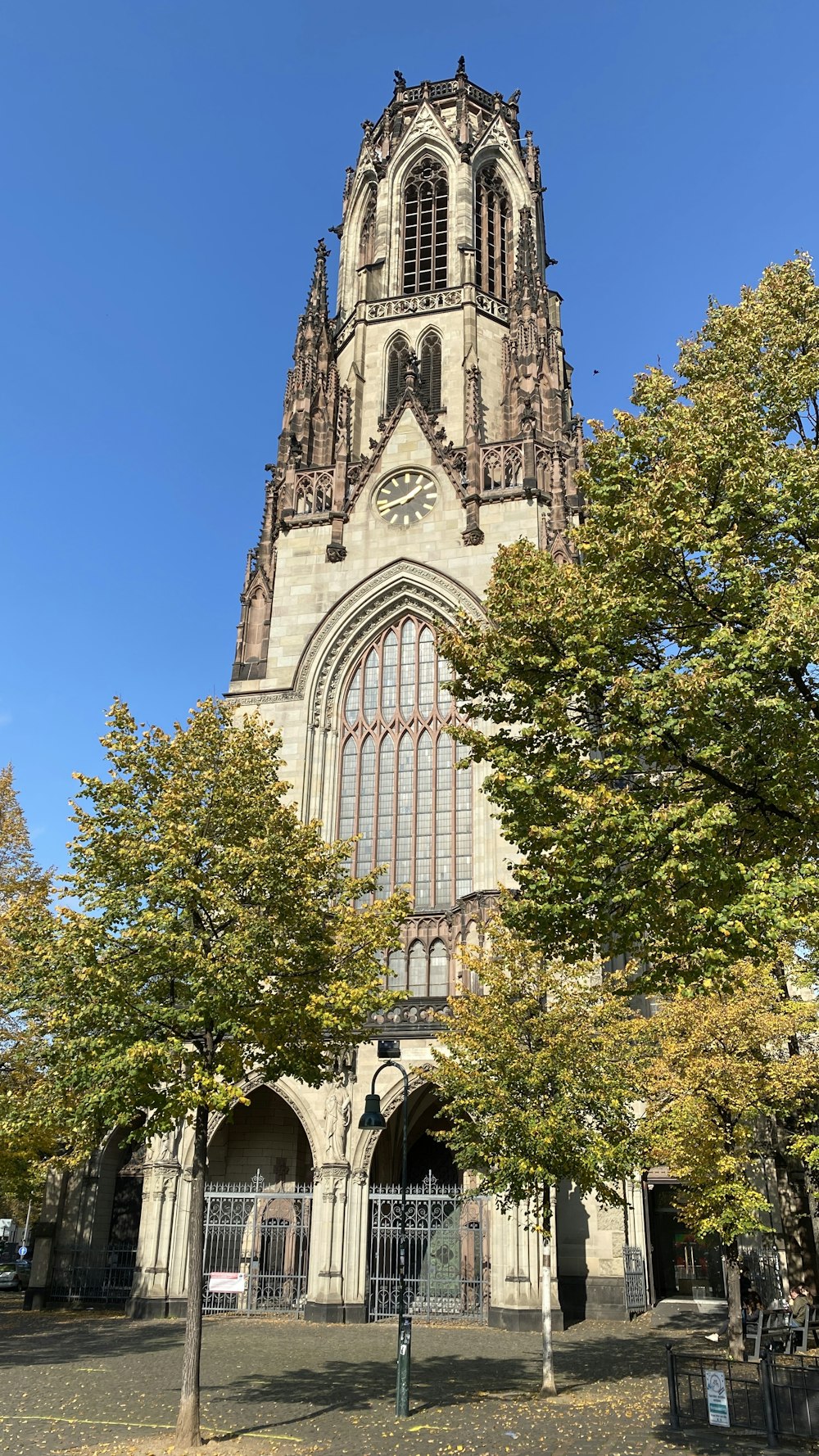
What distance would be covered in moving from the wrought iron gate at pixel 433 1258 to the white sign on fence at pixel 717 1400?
12090 mm

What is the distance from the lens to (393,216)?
137ft

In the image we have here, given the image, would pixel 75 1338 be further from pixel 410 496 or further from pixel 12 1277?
pixel 410 496

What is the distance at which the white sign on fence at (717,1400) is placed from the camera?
11438 millimetres

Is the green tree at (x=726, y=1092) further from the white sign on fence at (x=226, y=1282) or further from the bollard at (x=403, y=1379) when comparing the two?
the white sign on fence at (x=226, y=1282)

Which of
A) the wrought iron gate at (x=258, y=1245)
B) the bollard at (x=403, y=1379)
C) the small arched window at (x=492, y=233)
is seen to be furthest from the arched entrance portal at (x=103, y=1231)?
the small arched window at (x=492, y=233)

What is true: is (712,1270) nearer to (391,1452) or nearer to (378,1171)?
(378,1171)

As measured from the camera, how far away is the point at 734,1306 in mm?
17281

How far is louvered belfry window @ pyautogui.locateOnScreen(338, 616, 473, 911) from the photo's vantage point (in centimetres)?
2881

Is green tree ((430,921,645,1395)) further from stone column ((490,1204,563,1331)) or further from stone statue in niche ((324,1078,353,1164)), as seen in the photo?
stone statue in niche ((324,1078,353,1164))

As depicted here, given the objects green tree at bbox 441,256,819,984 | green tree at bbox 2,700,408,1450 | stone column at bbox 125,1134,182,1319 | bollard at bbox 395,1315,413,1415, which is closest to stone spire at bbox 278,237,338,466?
stone column at bbox 125,1134,182,1319

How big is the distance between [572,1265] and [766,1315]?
6.66m

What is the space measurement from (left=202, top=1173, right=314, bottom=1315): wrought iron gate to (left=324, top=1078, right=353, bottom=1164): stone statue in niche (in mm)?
1370

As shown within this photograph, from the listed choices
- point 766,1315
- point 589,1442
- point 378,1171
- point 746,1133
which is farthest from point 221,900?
point 378,1171

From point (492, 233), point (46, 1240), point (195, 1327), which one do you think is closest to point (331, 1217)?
point (46, 1240)
